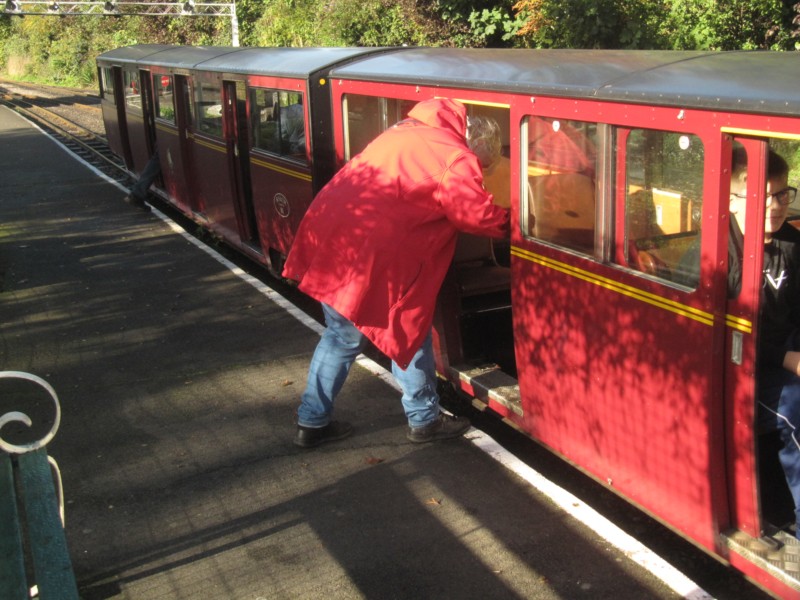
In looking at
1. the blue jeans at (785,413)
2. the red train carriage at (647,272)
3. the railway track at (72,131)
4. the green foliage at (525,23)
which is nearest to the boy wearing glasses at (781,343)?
the blue jeans at (785,413)

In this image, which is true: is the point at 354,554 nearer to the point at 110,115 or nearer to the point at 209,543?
the point at 209,543

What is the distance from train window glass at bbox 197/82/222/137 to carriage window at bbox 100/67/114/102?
5754mm

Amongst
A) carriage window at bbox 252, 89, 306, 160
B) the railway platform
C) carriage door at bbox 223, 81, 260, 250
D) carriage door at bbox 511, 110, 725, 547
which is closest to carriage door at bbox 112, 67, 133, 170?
carriage door at bbox 223, 81, 260, 250

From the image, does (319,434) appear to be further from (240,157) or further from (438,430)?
(240,157)

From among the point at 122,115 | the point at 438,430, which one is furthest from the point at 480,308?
the point at 122,115

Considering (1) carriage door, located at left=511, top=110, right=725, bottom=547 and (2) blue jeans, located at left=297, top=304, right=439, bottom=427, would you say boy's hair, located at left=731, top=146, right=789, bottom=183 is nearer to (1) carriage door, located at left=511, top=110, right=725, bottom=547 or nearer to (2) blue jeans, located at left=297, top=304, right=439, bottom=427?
(1) carriage door, located at left=511, top=110, right=725, bottom=547

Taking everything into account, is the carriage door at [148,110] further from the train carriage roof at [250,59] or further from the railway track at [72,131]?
the railway track at [72,131]

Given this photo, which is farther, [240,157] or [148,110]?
[148,110]

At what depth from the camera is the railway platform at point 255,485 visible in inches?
160

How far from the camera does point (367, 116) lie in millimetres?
6422

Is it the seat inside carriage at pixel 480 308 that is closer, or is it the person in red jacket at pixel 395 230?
the person in red jacket at pixel 395 230

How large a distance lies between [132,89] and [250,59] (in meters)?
6.01

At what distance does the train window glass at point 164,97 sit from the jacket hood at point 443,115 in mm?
7300

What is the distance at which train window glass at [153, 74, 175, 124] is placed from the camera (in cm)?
1147
